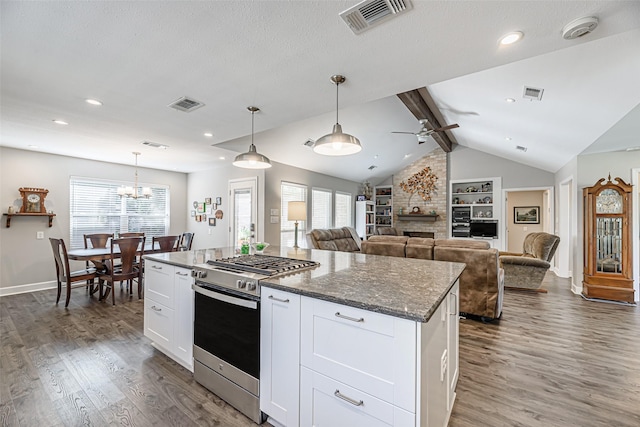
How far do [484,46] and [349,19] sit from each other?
98 cm

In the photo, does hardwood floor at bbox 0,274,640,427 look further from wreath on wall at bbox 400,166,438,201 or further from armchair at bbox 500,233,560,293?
wreath on wall at bbox 400,166,438,201

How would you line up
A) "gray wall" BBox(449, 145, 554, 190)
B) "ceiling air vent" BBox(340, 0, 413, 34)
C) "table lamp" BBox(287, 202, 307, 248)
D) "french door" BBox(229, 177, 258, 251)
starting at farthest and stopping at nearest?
"gray wall" BBox(449, 145, 554, 190) < "french door" BBox(229, 177, 258, 251) < "table lamp" BBox(287, 202, 307, 248) < "ceiling air vent" BBox(340, 0, 413, 34)

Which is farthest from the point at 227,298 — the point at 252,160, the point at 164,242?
the point at 164,242

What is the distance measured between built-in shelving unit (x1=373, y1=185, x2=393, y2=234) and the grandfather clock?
536 centimetres

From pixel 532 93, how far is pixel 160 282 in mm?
4538

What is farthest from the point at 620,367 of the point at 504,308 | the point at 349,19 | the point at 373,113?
the point at 373,113

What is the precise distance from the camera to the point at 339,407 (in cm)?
140

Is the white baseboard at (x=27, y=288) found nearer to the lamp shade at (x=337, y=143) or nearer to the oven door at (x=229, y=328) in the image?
the oven door at (x=229, y=328)

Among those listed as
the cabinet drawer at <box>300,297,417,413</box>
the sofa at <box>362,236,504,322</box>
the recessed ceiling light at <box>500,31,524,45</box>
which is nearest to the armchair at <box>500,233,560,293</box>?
the sofa at <box>362,236,504,322</box>

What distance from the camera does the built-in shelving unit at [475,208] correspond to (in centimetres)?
751

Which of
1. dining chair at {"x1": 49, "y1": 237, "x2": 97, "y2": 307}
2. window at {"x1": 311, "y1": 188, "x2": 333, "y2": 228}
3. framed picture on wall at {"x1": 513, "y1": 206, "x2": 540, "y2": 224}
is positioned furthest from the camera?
framed picture on wall at {"x1": 513, "y1": 206, "x2": 540, "y2": 224}

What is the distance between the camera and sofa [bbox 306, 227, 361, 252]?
6.02 m

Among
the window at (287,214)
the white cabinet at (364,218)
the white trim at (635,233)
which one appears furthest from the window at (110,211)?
the white trim at (635,233)

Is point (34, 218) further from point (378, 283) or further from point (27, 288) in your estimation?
point (378, 283)
